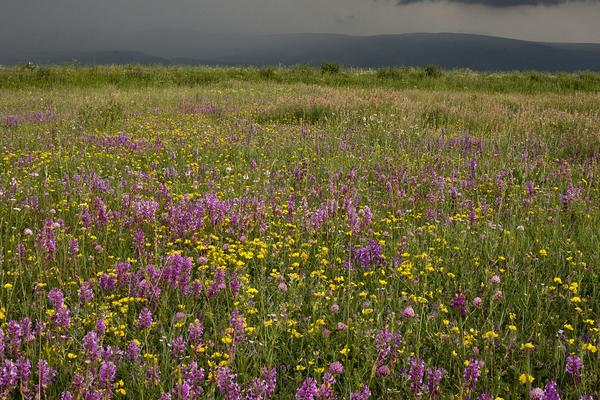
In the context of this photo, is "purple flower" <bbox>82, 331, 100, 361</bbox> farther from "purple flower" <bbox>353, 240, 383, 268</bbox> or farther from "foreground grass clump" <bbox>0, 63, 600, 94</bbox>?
"foreground grass clump" <bbox>0, 63, 600, 94</bbox>

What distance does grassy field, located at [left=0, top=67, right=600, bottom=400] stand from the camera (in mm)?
2631

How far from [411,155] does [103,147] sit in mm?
5058

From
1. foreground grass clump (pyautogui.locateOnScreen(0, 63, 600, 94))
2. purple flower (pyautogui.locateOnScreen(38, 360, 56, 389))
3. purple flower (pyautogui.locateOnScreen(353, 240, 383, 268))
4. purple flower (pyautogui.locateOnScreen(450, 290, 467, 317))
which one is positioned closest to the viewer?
purple flower (pyautogui.locateOnScreen(38, 360, 56, 389))

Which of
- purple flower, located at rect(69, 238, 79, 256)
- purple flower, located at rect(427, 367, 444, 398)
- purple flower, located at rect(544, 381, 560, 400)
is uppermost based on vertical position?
purple flower, located at rect(69, 238, 79, 256)

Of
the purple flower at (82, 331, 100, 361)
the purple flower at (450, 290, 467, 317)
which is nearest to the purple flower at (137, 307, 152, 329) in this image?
the purple flower at (82, 331, 100, 361)

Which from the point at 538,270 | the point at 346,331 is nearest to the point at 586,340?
the point at 538,270

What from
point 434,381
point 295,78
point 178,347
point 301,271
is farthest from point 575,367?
point 295,78

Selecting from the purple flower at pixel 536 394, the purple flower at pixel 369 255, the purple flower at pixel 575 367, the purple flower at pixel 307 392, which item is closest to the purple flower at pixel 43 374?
the purple flower at pixel 307 392

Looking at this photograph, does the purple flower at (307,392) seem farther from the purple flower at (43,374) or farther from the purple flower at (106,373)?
the purple flower at (43,374)

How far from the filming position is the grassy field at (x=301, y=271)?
2.63m

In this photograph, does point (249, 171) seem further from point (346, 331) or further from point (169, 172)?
point (346, 331)

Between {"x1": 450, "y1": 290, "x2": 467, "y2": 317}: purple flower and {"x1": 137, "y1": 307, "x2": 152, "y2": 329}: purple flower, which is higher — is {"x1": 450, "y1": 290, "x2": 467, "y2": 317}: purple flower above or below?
below

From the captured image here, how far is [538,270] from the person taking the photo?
3.97 meters

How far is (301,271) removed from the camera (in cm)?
385
